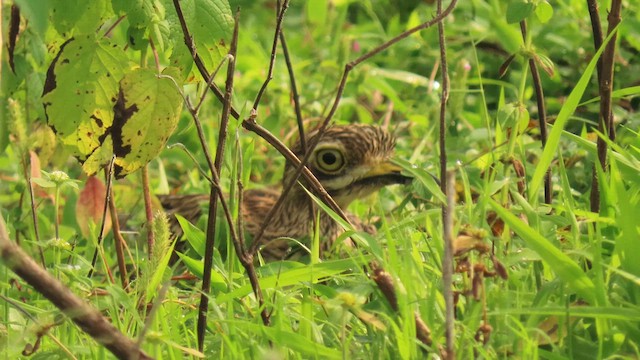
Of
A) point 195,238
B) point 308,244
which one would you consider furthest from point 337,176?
point 195,238

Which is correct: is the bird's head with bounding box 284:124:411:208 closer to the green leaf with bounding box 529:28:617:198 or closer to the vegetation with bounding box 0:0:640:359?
the vegetation with bounding box 0:0:640:359

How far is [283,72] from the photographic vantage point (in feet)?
21.1

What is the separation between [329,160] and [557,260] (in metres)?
2.56

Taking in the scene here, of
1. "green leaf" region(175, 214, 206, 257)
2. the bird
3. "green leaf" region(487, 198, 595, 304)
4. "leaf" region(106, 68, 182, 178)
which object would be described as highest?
"leaf" region(106, 68, 182, 178)

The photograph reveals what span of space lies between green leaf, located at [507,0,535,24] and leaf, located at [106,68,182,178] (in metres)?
0.84

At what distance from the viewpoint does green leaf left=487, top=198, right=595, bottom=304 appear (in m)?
2.61

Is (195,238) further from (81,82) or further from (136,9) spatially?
(136,9)

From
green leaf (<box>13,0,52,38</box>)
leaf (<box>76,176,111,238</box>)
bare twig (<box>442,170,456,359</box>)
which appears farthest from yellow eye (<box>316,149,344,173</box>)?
green leaf (<box>13,0,52,38</box>)

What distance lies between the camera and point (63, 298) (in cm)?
215

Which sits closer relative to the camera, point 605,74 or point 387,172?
point 605,74

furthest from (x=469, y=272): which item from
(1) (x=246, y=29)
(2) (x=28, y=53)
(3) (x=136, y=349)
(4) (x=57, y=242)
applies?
(1) (x=246, y=29)

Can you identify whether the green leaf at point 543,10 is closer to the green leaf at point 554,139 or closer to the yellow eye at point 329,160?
the green leaf at point 554,139

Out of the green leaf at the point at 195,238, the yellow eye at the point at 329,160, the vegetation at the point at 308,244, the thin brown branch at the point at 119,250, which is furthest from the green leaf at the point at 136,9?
the yellow eye at the point at 329,160

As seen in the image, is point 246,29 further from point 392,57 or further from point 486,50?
point 486,50
